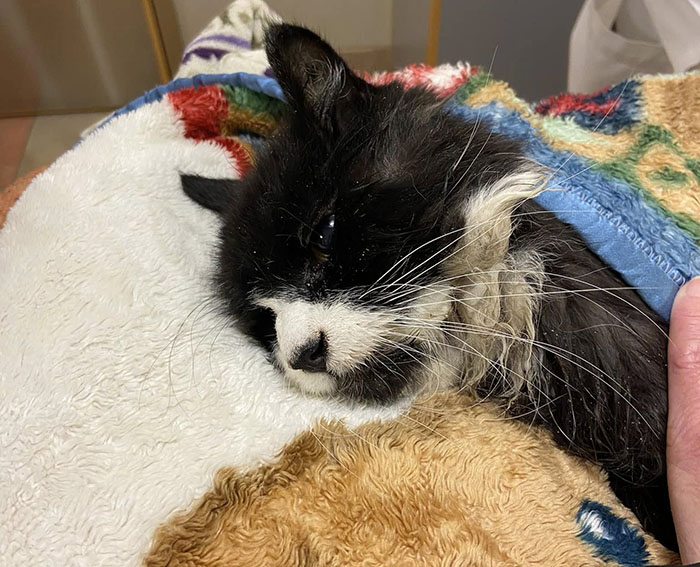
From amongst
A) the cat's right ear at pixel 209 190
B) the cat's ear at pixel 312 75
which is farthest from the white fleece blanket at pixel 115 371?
the cat's ear at pixel 312 75

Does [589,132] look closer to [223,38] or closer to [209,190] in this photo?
[209,190]

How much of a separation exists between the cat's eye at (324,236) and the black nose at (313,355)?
0.41 feet

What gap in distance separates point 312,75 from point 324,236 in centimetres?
29

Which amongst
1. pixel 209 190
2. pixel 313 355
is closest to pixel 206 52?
pixel 209 190

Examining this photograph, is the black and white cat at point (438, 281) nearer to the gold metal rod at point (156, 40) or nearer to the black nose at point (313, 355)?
the black nose at point (313, 355)

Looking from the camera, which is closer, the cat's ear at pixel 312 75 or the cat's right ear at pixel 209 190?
the cat's ear at pixel 312 75

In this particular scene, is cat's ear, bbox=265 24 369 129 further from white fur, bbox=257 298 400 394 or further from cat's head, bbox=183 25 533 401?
white fur, bbox=257 298 400 394

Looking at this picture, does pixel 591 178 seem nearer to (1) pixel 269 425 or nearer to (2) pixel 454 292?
(2) pixel 454 292

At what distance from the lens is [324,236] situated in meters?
0.84

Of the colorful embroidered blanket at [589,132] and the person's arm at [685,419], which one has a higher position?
the colorful embroidered blanket at [589,132]

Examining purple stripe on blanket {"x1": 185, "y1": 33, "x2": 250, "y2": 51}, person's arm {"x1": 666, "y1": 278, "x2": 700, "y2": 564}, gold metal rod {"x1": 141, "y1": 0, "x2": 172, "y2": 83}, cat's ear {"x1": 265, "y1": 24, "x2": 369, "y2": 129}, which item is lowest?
gold metal rod {"x1": 141, "y1": 0, "x2": 172, "y2": 83}

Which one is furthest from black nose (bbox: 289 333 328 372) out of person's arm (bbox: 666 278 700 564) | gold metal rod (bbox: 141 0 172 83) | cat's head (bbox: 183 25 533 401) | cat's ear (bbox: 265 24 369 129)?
gold metal rod (bbox: 141 0 172 83)

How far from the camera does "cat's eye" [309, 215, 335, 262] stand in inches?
32.7

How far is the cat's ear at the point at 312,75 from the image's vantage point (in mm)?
901
